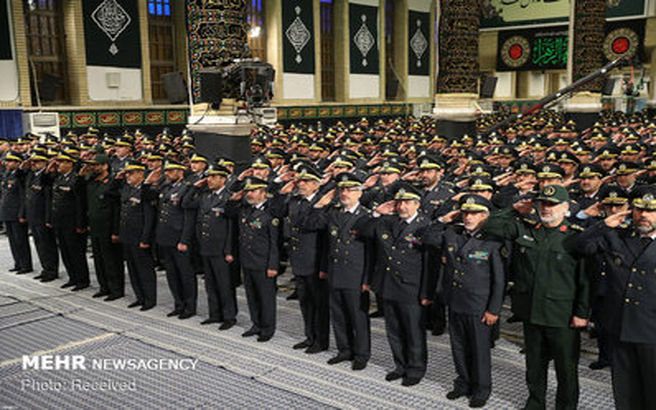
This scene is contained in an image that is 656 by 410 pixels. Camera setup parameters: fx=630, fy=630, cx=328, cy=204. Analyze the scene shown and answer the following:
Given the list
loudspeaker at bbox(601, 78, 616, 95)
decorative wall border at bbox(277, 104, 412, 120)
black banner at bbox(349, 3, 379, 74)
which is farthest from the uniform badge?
black banner at bbox(349, 3, 379, 74)

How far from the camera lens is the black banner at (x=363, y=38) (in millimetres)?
22852

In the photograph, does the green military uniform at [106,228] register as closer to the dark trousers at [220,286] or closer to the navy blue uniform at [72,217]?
the navy blue uniform at [72,217]

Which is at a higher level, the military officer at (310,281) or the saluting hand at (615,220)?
the saluting hand at (615,220)

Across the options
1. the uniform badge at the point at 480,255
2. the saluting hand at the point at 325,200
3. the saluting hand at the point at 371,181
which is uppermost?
the saluting hand at the point at 325,200

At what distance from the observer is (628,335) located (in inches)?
140

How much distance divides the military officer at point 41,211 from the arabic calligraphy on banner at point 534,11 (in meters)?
19.2

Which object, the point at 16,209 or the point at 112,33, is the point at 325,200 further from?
the point at 112,33

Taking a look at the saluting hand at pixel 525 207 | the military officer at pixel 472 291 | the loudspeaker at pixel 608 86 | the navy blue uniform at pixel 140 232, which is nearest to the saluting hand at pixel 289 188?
the navy blue uniform at pixel 140 232

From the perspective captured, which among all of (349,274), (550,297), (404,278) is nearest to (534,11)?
(349,274)

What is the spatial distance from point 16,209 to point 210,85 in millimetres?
2931

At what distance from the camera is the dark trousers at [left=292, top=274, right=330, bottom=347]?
5.30 metres

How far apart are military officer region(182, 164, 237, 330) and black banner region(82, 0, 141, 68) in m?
11.3

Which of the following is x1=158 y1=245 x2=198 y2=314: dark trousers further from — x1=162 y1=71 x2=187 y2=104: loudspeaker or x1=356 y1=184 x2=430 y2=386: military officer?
x1=162 y1=71 x2=187 y2=104: loudspeaker

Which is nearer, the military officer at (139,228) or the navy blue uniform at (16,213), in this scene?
the military officer at (139,228)
